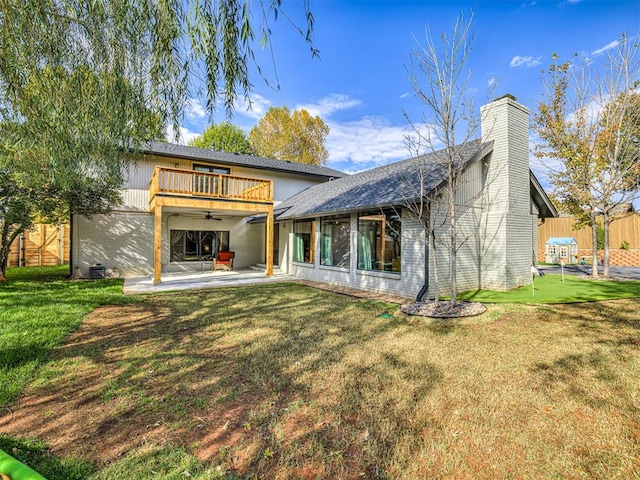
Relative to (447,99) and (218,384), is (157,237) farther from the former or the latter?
(447,99)

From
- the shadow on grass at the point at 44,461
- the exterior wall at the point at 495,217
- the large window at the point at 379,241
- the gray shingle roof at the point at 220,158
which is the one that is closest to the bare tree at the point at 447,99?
the large window at the point at 379,241

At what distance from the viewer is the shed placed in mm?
15922

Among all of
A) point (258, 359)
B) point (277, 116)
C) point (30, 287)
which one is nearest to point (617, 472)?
point (258, 359)

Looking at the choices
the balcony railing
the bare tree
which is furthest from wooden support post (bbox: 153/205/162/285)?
the bare tree

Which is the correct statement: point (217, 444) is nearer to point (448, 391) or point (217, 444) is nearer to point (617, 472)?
point (448, 391)

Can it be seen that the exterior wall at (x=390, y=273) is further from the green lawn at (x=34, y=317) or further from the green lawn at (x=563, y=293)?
the green lawn at (x=34, y=317)

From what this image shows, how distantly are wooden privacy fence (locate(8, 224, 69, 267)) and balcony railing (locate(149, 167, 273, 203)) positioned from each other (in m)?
7.95

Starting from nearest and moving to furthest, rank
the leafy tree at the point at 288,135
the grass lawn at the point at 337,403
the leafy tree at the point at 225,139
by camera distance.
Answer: the grass lawn at the point at 337,403 → the leafy tree at the point at 225,139 → the leafy tree at the point at 288,135

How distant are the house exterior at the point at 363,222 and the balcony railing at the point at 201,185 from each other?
0.13 feet

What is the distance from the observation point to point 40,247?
1516cm

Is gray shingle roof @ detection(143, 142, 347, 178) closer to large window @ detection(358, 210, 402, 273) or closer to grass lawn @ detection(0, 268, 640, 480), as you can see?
large window @ detection(358, 210, 402, 273)

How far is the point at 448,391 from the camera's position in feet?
10.4

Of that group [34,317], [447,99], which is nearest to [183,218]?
[34,317]

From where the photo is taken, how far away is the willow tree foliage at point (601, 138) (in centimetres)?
998
